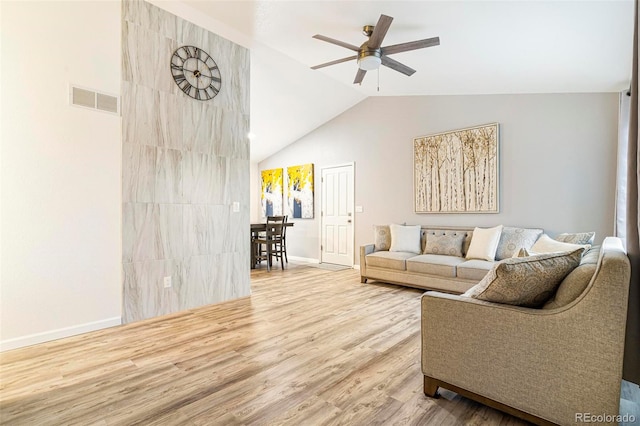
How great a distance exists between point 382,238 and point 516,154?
88.7 inches

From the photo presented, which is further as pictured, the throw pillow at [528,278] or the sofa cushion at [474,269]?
the sofa cushion at [474,269]

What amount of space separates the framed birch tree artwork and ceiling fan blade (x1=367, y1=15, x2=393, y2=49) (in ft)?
8.09

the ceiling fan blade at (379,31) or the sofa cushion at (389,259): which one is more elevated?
the ceiling fan blade at (379,31)

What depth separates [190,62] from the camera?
11.5 feet

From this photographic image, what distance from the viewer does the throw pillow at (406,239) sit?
15.8ft

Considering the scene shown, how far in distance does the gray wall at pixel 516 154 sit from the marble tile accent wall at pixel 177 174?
2627 millimetres

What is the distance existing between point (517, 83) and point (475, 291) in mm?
3365

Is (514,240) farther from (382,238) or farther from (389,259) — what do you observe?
(382,238)

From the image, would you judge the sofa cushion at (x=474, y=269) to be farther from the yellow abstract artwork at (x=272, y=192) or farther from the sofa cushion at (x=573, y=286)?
the yellow abstract artwork at (x=272, y=192)

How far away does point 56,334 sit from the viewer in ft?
8.77

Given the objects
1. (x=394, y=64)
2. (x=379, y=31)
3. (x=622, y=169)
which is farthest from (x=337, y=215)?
(x=622, y=169)

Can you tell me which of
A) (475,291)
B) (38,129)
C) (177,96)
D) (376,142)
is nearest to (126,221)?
(38,129)

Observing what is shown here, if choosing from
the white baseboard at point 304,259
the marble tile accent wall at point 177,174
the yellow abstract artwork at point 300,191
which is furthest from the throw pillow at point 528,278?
the yellow abstract artwork at point 300,191

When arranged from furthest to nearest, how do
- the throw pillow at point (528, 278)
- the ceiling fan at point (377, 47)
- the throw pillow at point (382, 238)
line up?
1. the throw pillow at point (382, 238)
2. the ceiling fan at point (377, 47)
3. the throw pillow at point (528, 278)
